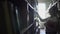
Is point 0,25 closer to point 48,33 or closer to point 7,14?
point 7,14

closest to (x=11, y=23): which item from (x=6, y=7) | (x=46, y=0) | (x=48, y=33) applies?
(x=6, y=7)

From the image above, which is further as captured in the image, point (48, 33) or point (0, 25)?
point (48, 33)

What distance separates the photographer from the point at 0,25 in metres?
1.04

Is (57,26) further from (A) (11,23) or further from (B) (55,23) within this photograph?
(A) (11,23)

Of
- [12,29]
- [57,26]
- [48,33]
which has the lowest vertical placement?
[48,33]

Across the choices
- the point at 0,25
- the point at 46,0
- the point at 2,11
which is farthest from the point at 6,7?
the point at 46,0

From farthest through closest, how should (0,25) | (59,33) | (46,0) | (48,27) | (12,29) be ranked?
(46,0)
(48,27)
(59,33)
(12,29)
(0,25)

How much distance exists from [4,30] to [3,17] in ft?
0.36

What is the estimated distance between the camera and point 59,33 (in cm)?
233

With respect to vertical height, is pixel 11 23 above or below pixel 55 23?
above

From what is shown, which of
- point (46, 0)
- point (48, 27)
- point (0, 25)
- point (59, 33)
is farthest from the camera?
point (46, 0)

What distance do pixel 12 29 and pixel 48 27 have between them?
4.99ft

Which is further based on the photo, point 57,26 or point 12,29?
point 57,26

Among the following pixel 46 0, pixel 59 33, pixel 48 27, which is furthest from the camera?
pixel 46 0
